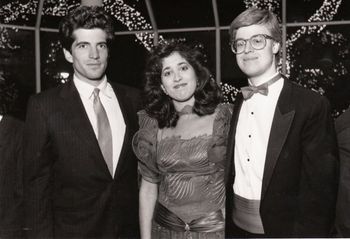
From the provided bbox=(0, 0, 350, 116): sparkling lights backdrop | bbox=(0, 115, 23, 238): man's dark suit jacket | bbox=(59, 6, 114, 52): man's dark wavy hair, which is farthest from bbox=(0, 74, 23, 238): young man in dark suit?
bbox=(0, 0, 350, 116): sparkling lights backdrop

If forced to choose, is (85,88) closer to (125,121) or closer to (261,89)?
(125,121)

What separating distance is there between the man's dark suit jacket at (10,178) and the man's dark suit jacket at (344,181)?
1784mm

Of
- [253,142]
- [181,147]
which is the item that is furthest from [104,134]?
[253,142]

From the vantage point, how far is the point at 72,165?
8.70 ft

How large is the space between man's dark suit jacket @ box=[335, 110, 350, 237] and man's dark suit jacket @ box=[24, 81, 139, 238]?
1.18 m

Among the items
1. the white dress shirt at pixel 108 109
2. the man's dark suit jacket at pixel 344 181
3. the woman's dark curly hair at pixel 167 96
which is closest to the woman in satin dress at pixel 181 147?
the woman's dark curly hair at pixel 167 96

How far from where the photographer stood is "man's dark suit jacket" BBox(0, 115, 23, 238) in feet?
8.81

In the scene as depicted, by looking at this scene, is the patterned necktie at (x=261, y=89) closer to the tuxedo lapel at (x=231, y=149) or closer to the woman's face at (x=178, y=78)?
the tuxedo lapel at (x=231, y=149)

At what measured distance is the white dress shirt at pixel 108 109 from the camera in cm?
275

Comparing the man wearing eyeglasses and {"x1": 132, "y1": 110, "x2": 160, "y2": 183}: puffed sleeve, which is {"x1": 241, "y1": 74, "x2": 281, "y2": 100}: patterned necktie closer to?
the man wearing eyeglasses

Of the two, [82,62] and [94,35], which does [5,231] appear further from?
[94,35]

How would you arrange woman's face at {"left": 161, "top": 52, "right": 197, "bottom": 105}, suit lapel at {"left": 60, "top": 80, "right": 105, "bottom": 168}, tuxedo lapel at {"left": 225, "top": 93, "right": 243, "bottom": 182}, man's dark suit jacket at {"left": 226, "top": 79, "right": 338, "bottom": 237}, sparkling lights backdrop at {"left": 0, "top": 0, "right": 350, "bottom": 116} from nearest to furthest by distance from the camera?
1. man's dark suit jacket at {"left": 226, "top": 79, "right": 338, "bottom": 237}
2. tuxedo lapel at {"left": 225, "top": 93, "right": 243, "bottom": 182}
3. suit lapel at {"left": 60, "top": 80, "right": 105, "bottom": 168}
4. woman's face at {"left": 161, "top": 52, "right": 197, "bottom": 105}
5. sparkling lights backdrop at {"left": 0, "top": 0, "right": 350, "bottom": 116}

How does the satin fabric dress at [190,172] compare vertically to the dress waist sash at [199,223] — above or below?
above

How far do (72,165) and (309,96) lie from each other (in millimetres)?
1308
